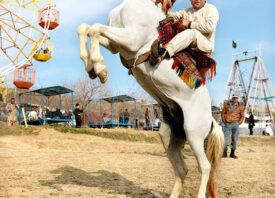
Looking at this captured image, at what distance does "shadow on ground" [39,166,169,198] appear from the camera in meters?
4.11

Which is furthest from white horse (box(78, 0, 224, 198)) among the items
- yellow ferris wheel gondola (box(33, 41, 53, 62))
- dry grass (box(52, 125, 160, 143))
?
yellow ferris wheel gondola (box(33, 41, 53, 62))

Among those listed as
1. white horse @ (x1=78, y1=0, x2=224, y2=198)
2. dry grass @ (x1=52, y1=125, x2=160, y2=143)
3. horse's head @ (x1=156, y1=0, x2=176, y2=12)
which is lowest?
dry grass @ (x1=52, y1=125, x2=160, y2=143)

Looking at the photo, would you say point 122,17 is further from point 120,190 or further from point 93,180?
point 93,180

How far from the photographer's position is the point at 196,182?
16.6 ft

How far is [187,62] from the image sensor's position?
3.34 m

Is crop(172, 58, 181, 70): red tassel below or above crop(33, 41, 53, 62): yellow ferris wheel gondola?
below

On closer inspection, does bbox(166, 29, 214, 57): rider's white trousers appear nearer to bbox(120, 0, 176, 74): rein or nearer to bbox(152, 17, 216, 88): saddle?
bbox(152, 17, 216, 88): saddle

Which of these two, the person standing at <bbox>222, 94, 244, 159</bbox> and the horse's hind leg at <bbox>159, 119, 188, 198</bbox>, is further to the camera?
the person standing at <bbox>222, 94, 244, 159</bbox>

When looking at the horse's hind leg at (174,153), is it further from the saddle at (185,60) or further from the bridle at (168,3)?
the bridle at (168,3)

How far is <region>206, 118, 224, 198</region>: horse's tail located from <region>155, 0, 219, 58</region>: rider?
1048mm

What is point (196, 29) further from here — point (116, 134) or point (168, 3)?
point (116, 134)

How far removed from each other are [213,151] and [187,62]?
1.23 metres

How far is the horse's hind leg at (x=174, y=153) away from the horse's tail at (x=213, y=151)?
0.35 metres

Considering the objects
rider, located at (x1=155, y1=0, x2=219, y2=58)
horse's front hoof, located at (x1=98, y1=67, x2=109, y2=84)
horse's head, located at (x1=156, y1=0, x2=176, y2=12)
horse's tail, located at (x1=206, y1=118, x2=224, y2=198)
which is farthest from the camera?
horse's tail, located at (x1=206, y1=118, x2=224, y2=198)
